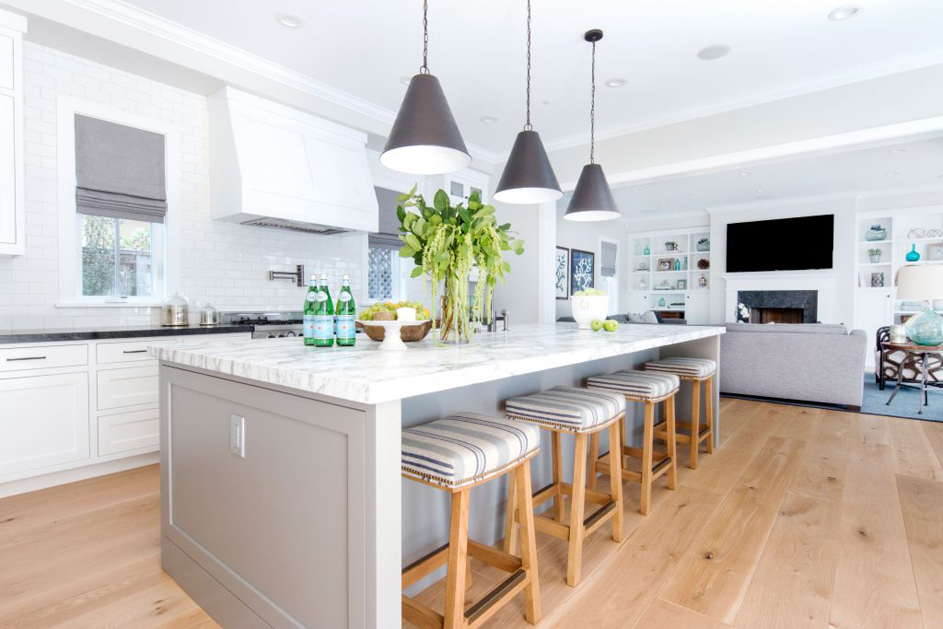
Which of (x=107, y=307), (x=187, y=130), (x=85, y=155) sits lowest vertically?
(x=107, y=307)

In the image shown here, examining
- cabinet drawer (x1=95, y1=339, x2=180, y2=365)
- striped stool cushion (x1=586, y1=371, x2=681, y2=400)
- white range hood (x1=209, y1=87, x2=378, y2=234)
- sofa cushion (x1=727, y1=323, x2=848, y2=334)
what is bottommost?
striped stool cushion (x1=586, y1=371, x2=681, y2=400)

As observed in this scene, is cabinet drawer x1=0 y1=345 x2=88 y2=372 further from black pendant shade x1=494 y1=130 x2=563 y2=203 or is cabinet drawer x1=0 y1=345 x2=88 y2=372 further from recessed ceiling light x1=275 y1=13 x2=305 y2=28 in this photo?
black pendant shade x1=494 y1=130 x2=563 y2=203

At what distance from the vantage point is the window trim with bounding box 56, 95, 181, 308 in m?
3.20

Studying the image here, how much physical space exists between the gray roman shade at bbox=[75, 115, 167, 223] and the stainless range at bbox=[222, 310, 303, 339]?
90 centimetres

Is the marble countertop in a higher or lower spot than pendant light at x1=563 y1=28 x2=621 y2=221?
lower

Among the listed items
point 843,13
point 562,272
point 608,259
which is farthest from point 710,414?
point 608,259

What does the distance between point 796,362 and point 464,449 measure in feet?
15.8

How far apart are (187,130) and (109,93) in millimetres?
512

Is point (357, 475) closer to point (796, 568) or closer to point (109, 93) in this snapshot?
point (796, 568)

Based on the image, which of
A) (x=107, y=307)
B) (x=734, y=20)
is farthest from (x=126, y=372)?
(x=734, y=20)

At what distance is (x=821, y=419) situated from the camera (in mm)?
4336

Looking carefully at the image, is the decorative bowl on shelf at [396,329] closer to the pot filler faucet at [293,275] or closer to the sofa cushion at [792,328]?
the pot filler faucet at [293,275]

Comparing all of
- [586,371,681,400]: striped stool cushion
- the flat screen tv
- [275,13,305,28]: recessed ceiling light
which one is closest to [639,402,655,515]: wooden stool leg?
[586,371,681,400]: striped stool cushion

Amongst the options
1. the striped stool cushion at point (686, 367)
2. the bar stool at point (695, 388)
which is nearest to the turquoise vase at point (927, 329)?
the bar stool at point (695, 388)
